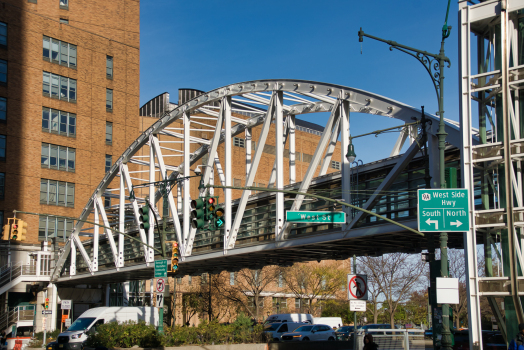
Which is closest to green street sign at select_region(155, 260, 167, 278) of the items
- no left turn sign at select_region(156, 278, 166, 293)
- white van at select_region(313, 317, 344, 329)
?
no left turn sign at select_region(156, 278, 166, 293)

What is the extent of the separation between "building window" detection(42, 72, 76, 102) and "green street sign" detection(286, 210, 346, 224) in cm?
4640

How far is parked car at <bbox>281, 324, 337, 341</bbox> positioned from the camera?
38.8 metres

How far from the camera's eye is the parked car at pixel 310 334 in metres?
38.8

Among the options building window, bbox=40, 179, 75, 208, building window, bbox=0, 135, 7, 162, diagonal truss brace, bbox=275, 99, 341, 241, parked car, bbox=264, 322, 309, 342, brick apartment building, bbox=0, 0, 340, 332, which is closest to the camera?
diagonal truss brace, bbox=275, 99, 341, 241

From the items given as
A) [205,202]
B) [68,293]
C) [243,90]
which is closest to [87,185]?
[68,293]

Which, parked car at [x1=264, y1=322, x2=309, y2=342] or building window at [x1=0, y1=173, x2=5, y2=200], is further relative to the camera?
building window at [x1=0, y1=173, x2=5, y2=200]

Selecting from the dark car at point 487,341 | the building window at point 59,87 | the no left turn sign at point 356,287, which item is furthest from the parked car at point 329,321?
the no left turn sign at point 356,287

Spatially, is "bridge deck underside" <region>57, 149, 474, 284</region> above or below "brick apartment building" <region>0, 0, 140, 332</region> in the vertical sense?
below

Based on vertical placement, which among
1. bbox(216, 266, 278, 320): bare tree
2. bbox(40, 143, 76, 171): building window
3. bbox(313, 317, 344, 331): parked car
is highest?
bbox(40, 143, 76, 171): building window

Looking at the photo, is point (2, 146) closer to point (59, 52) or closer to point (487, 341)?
point (59, 52)

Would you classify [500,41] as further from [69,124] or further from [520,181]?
[69,124]

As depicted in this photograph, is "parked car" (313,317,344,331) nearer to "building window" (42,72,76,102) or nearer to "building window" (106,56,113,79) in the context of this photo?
"building window" (42,72,76,102)

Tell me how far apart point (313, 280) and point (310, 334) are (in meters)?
29.7

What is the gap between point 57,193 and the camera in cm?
5975
